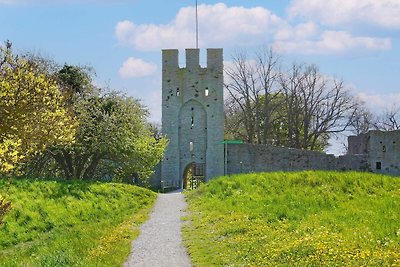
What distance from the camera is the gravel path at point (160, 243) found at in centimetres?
1452

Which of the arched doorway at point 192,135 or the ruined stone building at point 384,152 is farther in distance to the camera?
the arched doorway at point 192,135

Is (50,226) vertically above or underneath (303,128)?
underneath

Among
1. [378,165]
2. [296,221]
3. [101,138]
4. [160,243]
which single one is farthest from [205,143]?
[160,243]

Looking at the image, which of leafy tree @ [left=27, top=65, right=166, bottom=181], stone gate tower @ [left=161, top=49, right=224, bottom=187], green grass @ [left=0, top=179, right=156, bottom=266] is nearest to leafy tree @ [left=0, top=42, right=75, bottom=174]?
green grass @ [left=0, top=179, right=156, bottom=266]

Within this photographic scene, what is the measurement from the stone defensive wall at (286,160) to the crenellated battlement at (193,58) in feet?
22.8

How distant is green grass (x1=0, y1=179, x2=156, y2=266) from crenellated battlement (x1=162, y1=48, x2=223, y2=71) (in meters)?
23.4

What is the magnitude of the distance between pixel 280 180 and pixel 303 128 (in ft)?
126

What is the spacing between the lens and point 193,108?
53.7 meters

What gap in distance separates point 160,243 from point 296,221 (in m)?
3.70

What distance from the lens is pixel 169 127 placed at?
53438 millimetres

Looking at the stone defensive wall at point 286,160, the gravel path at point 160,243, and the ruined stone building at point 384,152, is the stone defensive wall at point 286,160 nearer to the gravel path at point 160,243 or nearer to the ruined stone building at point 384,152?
the ruined stone building at point 384,152

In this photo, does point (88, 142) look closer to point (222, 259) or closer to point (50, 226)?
point (50, 226)

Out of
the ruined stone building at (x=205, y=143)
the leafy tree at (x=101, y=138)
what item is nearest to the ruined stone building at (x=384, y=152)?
the ruined stone building at (x=205, y=143)

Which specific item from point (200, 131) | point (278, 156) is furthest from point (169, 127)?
point (278, 156)
